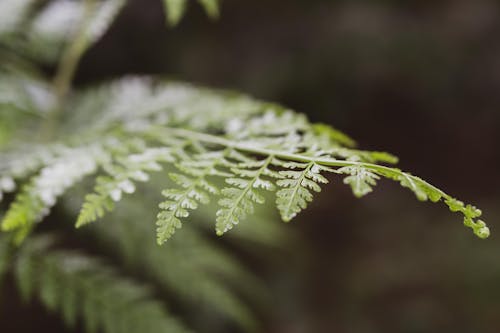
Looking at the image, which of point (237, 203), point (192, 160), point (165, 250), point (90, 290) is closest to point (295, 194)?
point (237, 203)

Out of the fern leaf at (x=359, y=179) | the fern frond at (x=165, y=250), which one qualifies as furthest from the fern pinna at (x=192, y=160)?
the fern frond at (x=165, y=250)

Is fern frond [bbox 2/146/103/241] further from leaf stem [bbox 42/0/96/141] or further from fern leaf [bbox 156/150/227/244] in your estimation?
leaf stem [bbox 42/0/96/141]

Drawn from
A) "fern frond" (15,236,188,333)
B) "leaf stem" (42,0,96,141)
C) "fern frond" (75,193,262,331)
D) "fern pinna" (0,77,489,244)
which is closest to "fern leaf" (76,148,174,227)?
"fern pinna" (0,77,489,244)

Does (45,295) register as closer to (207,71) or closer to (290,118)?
(290,118)

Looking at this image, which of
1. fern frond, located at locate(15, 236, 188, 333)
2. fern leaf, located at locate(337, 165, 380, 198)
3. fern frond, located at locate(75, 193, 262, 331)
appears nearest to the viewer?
fern leaf, located at locate(337, 165, 380, 198)

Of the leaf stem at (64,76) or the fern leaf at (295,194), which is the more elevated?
the leaf stem at (64,76)

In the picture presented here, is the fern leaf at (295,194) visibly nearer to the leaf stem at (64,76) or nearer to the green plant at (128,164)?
the green plant at (128,164)

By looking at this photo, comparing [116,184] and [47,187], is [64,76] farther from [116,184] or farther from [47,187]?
[116,184]

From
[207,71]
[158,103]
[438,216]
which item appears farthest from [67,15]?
[438,216]
